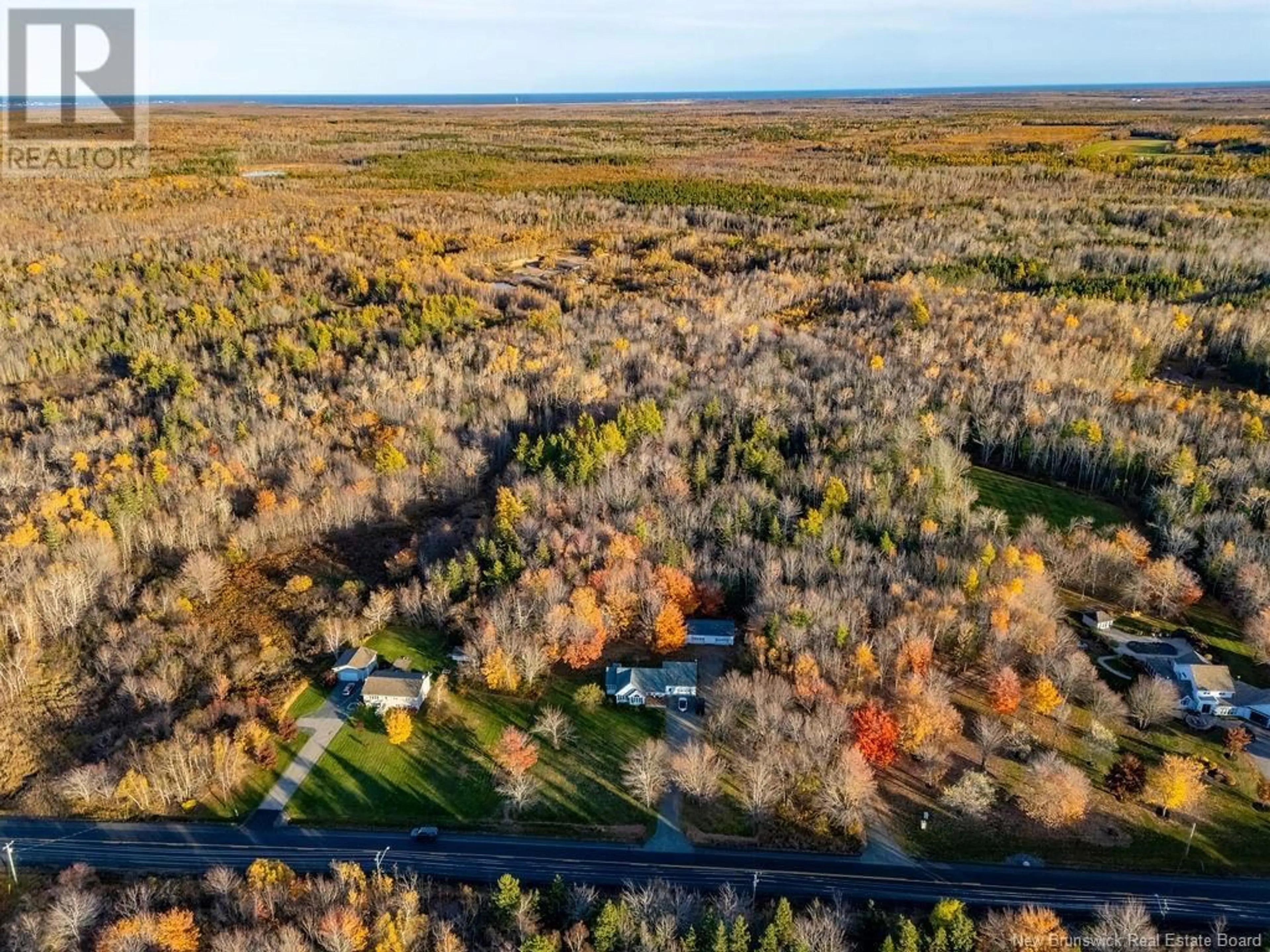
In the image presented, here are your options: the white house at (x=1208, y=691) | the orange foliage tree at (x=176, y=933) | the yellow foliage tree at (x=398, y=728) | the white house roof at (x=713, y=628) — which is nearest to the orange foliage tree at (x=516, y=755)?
the yellow foliage tree at (x=398, y=728)

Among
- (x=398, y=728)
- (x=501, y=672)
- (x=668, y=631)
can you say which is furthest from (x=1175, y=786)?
(x=398, y=728)

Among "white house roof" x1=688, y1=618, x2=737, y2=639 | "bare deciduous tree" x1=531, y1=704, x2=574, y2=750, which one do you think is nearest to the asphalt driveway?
"bare deciduous tree" x1=531, y1=704, x2=574, y2=750

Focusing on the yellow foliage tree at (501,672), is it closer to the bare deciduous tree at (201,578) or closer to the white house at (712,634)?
the white house at (712,634)

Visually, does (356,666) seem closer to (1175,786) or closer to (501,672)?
(501,672)

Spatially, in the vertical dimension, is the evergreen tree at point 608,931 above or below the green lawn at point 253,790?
above

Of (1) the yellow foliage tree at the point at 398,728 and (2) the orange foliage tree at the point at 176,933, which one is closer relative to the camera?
(2) the orange foliage tree at the point at 176,933

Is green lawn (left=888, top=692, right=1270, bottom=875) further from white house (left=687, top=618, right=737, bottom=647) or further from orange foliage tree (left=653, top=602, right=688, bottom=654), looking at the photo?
orange foliage tree (left=653, top=602, right=688, bottom=654)

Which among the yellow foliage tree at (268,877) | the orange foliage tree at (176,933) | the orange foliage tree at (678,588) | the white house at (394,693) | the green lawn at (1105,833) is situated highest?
the orange foliage tree at (678,588)
